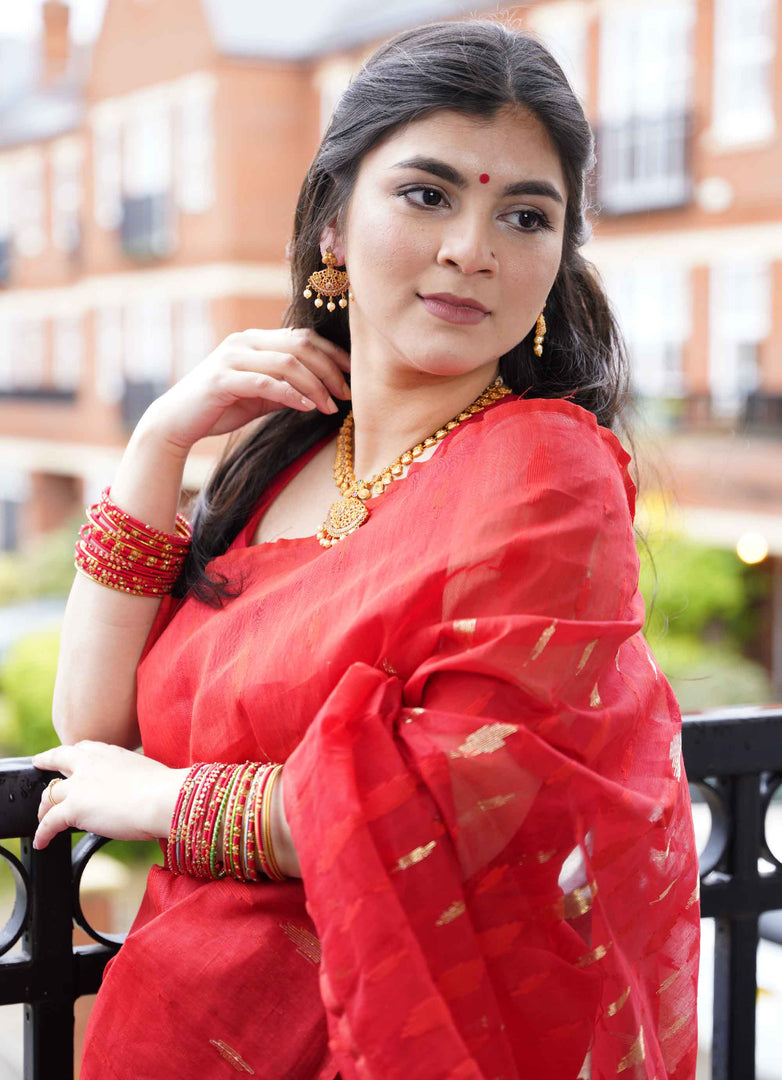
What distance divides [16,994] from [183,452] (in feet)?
1.47

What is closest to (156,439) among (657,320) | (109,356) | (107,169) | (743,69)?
(657,320)

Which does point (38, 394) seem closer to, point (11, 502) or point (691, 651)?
point (11, 502)

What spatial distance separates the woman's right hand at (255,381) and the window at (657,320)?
21.5 feet

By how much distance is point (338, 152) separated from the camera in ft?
3.06

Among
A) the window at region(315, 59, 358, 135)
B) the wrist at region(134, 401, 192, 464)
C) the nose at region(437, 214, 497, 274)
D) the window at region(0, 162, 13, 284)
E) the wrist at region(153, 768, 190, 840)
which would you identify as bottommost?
the wrist at region(153, 768, 190, 840)

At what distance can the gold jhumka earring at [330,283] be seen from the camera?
102 centimetres

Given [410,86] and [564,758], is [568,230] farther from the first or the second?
[564,758]

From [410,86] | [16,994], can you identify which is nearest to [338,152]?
[410,86]

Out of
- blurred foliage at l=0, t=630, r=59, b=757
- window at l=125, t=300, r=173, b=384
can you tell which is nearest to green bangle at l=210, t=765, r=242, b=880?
blurred foliage at l=0, t=630, r=59, b=757

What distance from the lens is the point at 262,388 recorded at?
1.04 metres

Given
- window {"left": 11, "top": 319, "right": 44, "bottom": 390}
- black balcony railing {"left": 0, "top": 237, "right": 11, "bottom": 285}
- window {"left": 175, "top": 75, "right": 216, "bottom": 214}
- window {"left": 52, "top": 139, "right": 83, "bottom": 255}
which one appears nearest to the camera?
window {"left": 175, "top": 75, "right": 216, "bottom": 214}

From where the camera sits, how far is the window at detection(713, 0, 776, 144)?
23.3 ft

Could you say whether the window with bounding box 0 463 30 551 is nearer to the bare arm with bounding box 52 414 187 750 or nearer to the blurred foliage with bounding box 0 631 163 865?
the blurred foliage with bounding box 0 631 163 865

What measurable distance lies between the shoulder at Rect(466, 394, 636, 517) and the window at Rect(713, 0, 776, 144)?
268 inches
